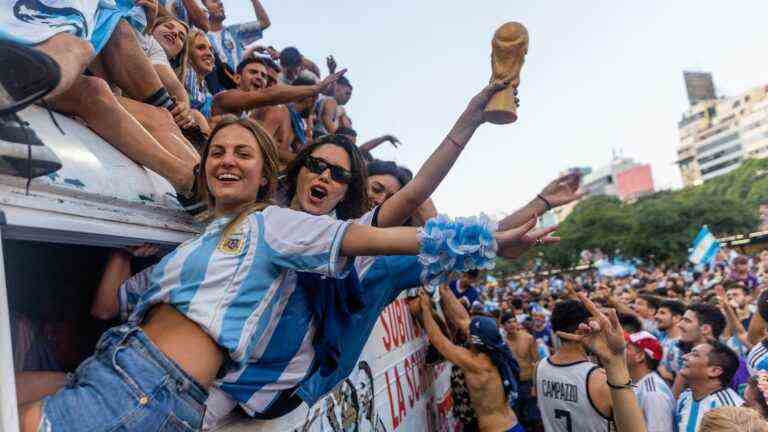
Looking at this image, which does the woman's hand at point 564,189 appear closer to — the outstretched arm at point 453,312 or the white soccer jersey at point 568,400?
the white soccer jersey at point 568,400

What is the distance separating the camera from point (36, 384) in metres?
1.48

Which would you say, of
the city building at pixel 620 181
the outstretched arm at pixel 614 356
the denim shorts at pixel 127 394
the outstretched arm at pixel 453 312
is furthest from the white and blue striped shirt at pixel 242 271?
the city building at pixel 620 181

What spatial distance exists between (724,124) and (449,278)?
10201cm

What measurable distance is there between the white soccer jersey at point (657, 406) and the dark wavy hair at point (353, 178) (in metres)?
2.51

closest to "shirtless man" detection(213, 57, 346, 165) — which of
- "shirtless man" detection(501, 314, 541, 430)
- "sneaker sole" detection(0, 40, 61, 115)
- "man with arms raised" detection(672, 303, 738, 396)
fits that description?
"sneaker sole" detection(0, 40, 61, 115)

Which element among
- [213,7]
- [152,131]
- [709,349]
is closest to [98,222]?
[152,131]

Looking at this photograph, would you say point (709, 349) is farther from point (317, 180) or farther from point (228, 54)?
point (228, 54)

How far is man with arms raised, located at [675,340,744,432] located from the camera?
3.54m

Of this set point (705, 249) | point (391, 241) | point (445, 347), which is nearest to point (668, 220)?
point (705, 249)

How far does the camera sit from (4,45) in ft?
4.06

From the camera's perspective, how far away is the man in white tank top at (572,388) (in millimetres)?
3320

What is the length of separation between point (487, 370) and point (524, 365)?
7.94 feet

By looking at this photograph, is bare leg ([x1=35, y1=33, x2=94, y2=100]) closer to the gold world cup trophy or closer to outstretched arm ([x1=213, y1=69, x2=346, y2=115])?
the gold world cup trophy

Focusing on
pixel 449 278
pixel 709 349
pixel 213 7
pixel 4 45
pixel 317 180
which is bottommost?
pixel 709 349
